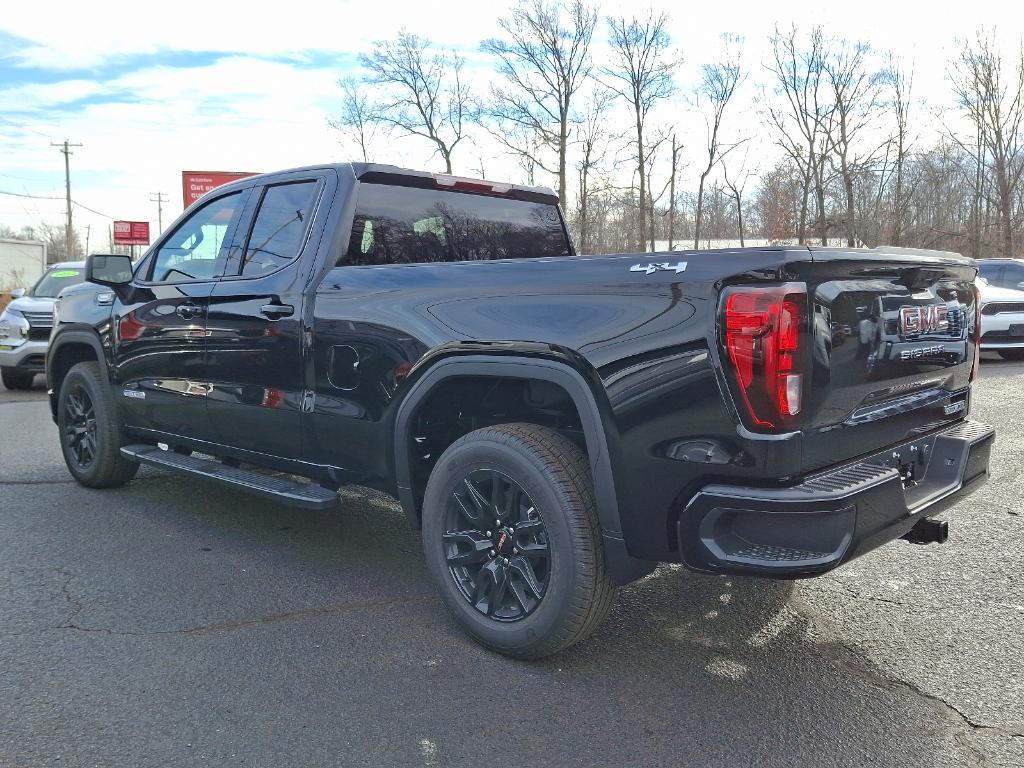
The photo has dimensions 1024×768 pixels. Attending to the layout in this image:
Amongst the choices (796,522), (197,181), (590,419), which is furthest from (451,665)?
(197,181)

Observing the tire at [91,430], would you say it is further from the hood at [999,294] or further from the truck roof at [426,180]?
the hood at [999,294]

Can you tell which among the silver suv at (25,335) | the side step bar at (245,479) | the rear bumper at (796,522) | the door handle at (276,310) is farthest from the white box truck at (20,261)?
the rear bumper at (796,522)

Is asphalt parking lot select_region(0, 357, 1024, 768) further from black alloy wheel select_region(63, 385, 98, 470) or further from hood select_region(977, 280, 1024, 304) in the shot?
hood select_region(977, 280, 1024, 304)

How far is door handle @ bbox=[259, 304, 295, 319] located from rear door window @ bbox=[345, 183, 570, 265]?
0.36 meters

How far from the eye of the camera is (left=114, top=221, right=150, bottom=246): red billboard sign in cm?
5781

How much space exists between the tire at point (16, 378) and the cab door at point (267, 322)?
8.67 metres

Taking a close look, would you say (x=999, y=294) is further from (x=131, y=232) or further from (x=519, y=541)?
(x=131, y=232)

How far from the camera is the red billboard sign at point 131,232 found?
57812mm

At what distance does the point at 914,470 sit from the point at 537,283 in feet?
5.11

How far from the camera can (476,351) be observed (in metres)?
3.23

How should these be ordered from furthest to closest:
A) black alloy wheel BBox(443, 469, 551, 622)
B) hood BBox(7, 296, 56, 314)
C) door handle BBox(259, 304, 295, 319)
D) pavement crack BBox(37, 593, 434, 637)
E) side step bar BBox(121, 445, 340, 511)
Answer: hood BBox(7, 296, 56, 314) < door handle BBox(259, 304, 295, 319) < side step bar BBox(121, 445, 340, 511) < pavement crack BBox(37, 593, 434, 637) < black alloy wheel BBox(443, 469, 551, 622)

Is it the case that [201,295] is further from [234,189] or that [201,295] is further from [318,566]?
[318,566]

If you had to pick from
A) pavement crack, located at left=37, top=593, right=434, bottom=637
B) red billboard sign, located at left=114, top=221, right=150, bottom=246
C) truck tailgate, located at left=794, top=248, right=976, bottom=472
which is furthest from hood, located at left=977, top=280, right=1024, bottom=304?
red billboard sign, located at left=114, top=221, right=150, bottom=246

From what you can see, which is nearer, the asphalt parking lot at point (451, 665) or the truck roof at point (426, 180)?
the asphalt parking lot at point (451, 665)
